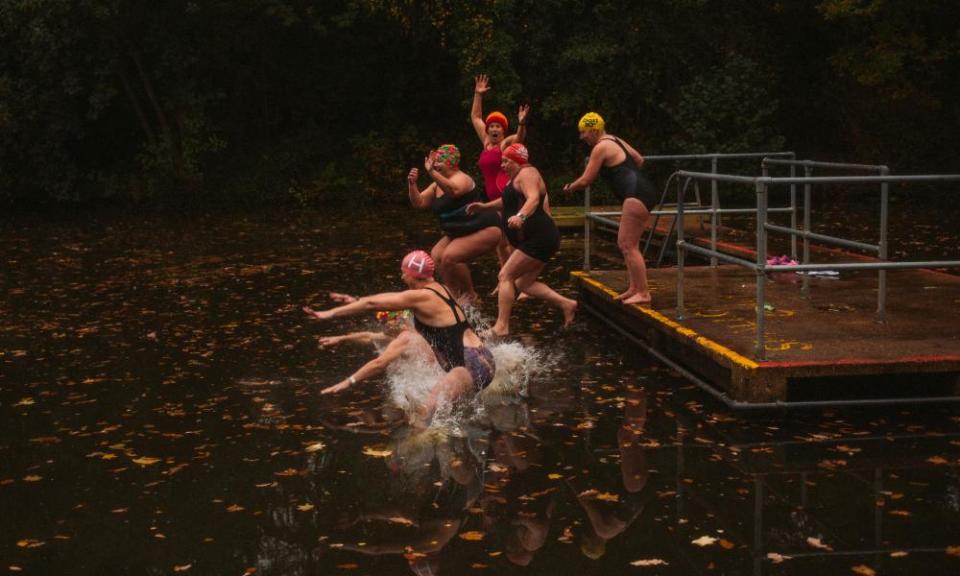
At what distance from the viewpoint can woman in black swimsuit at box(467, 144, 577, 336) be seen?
1179 cm

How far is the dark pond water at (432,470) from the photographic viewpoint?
20.9 feet

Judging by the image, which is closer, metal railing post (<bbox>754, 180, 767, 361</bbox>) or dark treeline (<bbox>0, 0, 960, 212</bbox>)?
metal railing post (<bbox>754, 180, 767, 361</bbox>)

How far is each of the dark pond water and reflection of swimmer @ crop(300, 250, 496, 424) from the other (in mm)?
271

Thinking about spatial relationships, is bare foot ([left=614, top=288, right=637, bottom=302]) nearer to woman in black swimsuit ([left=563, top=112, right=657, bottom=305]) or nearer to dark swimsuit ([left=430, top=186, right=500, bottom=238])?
woman in black swimsuit ([left=563, top=112, right=657, bottom=305])

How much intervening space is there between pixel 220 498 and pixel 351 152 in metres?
26.4

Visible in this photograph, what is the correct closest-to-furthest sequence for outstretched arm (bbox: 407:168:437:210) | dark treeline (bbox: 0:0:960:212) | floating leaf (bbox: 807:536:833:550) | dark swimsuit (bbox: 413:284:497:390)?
floating leaf (bbox: 807:536:833:550) → dark swimsuit (bbox: 413:284:497:390) → outstretched arm (bbox: 407:168:437:210) → dark treeline (bbox: 0:0:960:212)

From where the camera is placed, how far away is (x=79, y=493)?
757cm

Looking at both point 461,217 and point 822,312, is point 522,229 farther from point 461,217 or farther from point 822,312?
point 822,312

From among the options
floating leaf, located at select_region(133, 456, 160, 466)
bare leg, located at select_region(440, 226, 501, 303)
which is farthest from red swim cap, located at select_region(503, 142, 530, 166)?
floating leaf, located at select_region(133, 456, 160, 466)

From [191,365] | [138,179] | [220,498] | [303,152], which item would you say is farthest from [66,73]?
[220,498]

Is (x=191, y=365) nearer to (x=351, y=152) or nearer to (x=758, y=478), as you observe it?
(x=758, y=478)

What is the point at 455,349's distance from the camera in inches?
357

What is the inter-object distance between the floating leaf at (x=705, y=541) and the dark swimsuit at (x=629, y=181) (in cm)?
549

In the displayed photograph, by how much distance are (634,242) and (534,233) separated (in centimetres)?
93
